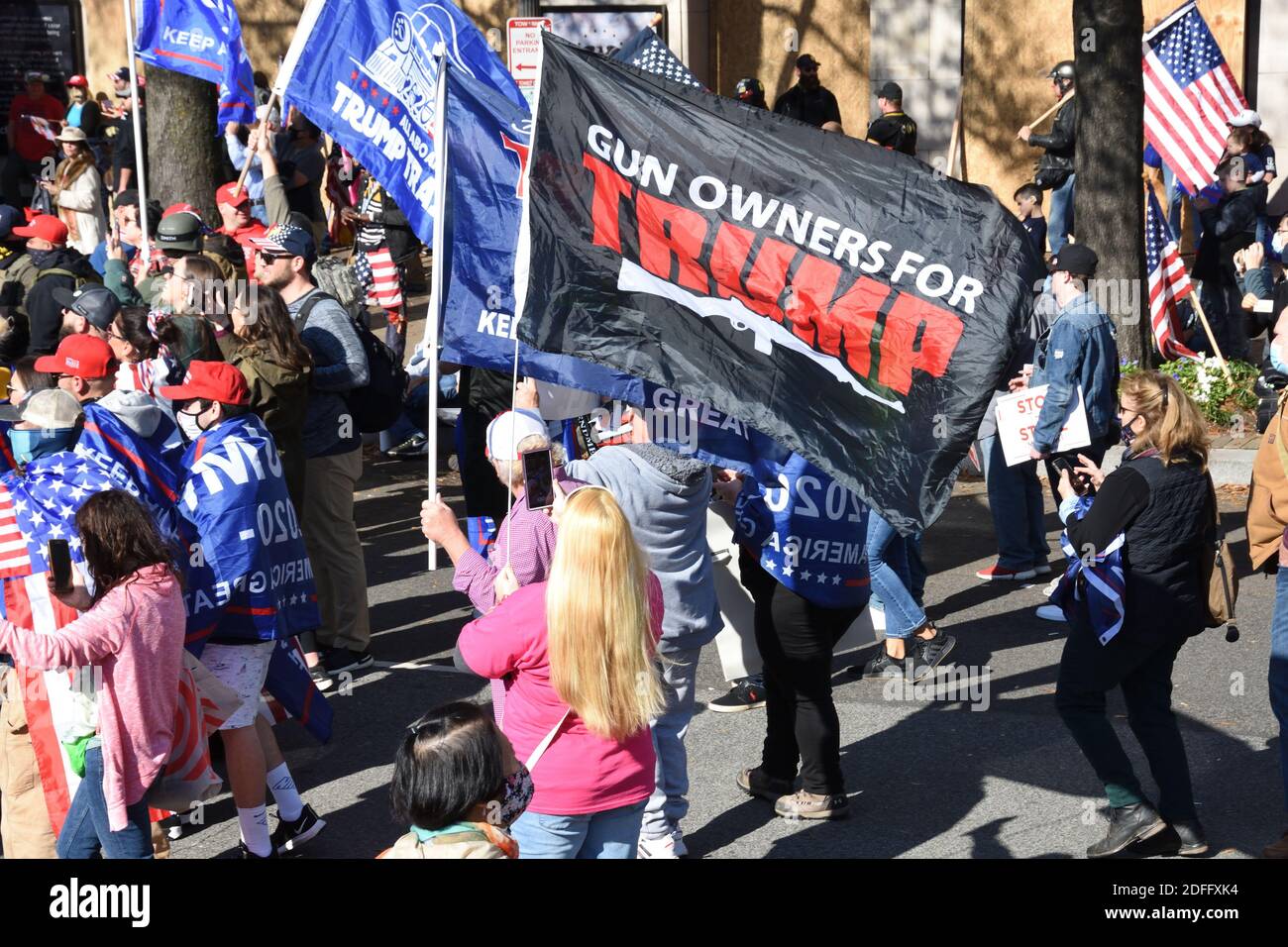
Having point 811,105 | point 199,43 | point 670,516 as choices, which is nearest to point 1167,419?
point 670,516

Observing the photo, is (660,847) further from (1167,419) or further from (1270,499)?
(1270,499)

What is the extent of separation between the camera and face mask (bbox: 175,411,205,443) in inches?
241

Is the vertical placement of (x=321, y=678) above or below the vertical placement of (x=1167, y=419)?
below

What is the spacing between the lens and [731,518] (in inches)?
258

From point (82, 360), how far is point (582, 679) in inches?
126

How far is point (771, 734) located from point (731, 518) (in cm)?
88

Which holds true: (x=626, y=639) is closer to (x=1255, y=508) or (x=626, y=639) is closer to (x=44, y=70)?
(x=1255, y=508)

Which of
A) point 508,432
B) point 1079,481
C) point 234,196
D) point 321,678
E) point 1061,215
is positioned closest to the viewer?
point 508,432

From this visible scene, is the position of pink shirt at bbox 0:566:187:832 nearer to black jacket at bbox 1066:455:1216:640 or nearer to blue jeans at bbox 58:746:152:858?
blue jeans at bbox 58:746:152:858

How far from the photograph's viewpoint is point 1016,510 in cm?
917

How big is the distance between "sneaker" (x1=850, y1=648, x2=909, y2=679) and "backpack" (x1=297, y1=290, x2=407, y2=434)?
2.64 m

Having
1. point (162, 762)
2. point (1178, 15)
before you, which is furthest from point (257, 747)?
point (1178, 15)

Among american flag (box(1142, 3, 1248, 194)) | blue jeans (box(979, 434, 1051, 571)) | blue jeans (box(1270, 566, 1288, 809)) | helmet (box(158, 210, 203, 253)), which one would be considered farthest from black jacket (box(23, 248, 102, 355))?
american flag (box(1142, 3, 1248, 194))

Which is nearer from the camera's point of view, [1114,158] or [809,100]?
[1114,158]
